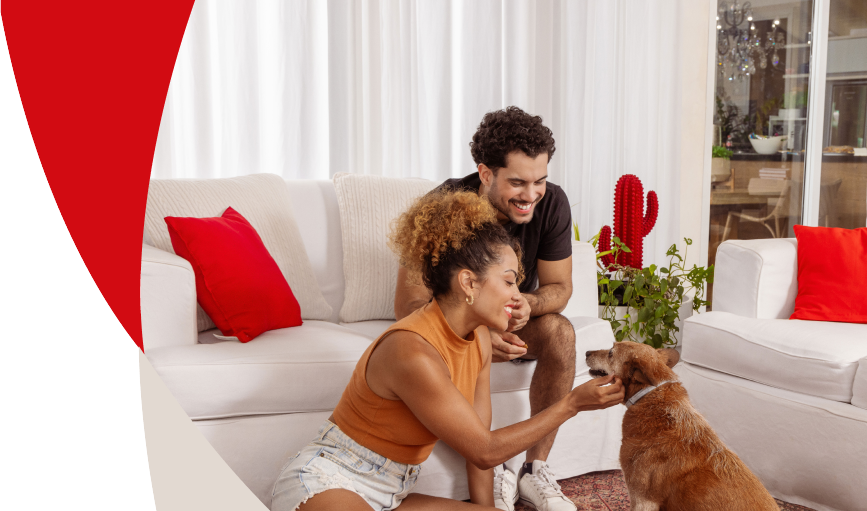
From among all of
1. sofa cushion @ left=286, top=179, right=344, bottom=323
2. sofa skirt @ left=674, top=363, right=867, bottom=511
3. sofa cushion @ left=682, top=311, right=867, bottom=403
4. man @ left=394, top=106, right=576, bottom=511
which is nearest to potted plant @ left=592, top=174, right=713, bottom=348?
sofa cushion @ left=682, top=311, right=867, bottom=403

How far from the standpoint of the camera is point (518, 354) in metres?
1.78

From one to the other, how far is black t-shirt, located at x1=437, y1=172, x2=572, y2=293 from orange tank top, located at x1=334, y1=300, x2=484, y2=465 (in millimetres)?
663

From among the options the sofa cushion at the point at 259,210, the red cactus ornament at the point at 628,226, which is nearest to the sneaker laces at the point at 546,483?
the sofa cushion at the point at 259,210

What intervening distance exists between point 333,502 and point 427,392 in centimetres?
29

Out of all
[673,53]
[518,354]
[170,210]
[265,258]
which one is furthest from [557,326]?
[673,53]

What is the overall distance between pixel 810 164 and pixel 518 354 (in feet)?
12.2

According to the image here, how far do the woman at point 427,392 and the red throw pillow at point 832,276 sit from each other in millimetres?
1338

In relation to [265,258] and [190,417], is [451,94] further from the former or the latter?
[190,417]

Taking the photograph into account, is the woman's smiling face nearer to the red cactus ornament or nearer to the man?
the man

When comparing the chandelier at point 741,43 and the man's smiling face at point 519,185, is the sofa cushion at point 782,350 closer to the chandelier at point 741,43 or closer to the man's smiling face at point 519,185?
the man's smiling face at point 519,185

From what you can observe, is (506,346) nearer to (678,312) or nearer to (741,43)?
(678,312)

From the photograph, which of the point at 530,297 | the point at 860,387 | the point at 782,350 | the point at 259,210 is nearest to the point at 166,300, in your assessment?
the point at 259,210

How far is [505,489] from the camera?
1.82 meters

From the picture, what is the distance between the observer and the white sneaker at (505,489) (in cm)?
178
